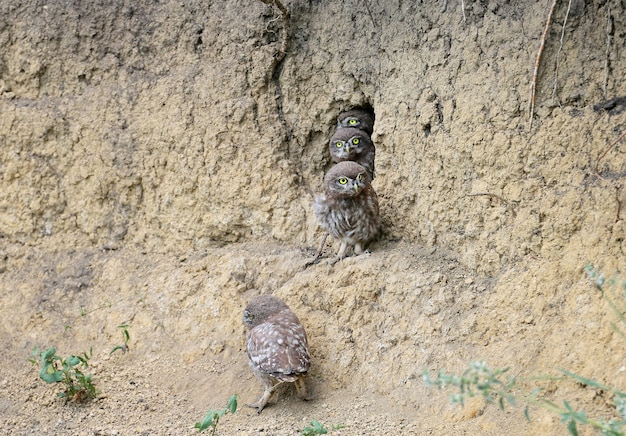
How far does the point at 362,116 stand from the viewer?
6594 mm

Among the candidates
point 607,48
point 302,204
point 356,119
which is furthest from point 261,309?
point 607,48

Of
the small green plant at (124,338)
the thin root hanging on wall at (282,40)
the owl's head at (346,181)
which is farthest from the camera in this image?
the thin root hanging on wall at (282,40)

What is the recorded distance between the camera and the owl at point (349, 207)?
595 cm

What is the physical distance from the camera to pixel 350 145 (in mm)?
6434

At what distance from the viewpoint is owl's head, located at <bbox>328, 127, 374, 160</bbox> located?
21.1ft

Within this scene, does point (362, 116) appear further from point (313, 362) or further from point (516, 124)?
point (313, 362)

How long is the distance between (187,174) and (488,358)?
300 centimetres

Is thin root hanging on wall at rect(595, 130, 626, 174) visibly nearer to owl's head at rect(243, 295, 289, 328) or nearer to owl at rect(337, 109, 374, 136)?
owl at rect(337, 109, 374, 136)

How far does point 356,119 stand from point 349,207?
93 cm

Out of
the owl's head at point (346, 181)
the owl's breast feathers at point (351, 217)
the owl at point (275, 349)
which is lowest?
the owl at point (275, 349)


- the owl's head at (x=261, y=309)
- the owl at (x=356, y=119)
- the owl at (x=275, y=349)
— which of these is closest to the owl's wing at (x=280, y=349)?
the owl at (x=275, y=349)

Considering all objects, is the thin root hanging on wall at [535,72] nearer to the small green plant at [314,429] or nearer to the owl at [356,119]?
the owl at [356,119]

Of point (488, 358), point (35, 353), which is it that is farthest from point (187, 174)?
point (488, 358)

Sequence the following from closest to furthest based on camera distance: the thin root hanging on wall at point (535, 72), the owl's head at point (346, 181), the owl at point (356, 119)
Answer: the thin root hanging on wall at point (535, 72) → the owl's head at point (346, 181) → the owl at point (356, 119)
